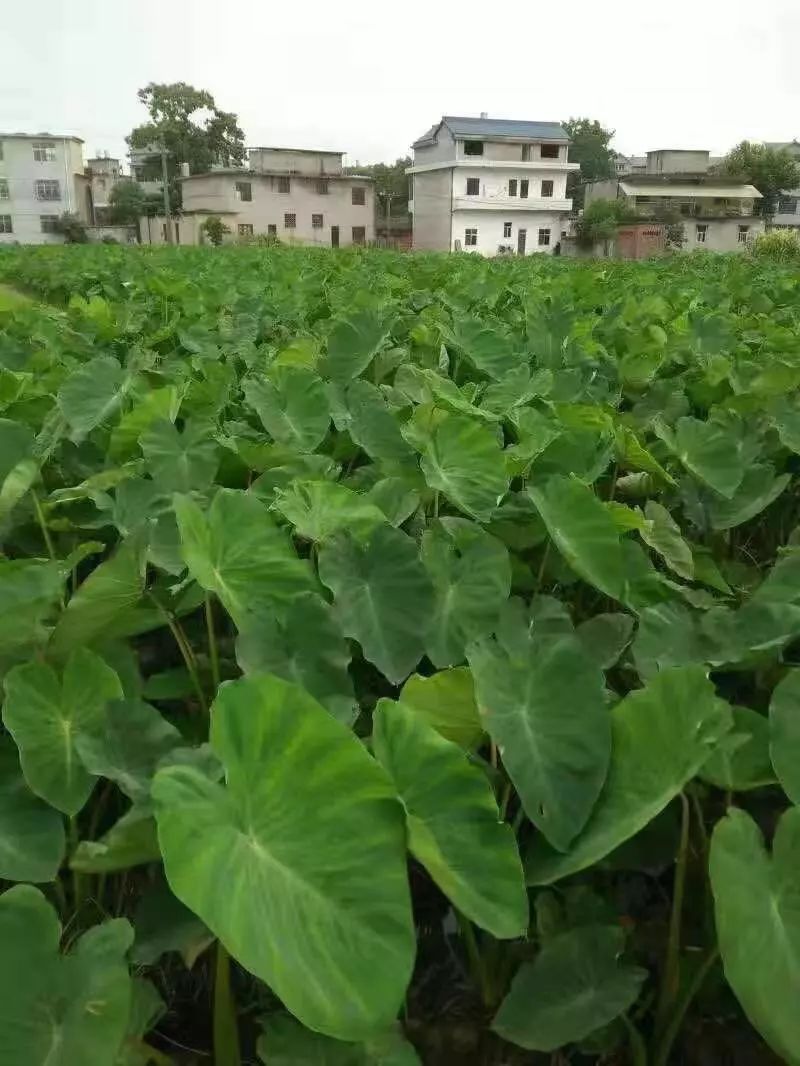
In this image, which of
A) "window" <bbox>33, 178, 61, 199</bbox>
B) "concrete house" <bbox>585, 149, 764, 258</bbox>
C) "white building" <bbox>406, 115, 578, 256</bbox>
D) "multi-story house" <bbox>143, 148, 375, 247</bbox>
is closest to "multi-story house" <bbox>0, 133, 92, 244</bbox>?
"window" <bbox>33, 178, 61, 199</bbox>

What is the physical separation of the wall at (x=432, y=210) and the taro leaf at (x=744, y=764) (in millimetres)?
37284

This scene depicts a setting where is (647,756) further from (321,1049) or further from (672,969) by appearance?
(321,1049)

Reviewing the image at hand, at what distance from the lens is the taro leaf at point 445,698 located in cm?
77

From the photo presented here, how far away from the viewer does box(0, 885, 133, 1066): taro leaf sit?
59 cm

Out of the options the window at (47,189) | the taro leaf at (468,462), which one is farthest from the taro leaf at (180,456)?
the window at (47,189)

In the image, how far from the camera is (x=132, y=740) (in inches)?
30.3

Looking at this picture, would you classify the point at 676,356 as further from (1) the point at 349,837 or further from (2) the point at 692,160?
(2) the point at 692,160

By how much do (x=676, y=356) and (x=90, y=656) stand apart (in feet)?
6.15

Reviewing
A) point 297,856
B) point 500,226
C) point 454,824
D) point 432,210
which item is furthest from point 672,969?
point 432,210

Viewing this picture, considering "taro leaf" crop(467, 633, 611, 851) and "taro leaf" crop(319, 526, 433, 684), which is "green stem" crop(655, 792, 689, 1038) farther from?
"taro leaf" crop(319, 526, 433, 684)

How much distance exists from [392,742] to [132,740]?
0.84 feet

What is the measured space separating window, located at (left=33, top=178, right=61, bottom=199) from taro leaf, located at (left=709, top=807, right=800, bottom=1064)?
4816 cm

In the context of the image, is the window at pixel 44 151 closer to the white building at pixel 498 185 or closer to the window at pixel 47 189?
the window at pixel 47 189

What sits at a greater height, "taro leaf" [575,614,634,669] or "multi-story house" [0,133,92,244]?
"multi-story house" [0,133,92,244]
